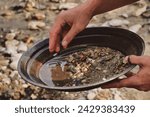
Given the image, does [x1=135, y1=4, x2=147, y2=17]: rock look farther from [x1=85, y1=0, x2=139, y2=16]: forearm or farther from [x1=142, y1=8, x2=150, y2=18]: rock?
[x1=85, y1=0, x2=139, y2=16]: forearm

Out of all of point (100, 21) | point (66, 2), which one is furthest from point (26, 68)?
point (66, 2)

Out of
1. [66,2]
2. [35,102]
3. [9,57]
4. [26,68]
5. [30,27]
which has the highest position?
[66,2]

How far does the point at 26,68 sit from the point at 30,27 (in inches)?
29.4

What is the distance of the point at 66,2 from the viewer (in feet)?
7.59

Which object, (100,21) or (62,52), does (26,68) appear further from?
(100,21)

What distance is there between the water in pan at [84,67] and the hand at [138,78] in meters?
0.05

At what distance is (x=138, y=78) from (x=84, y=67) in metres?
0.20

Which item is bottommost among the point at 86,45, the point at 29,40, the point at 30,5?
the point at 86,45

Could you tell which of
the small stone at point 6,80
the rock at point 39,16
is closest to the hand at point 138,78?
the small stone at point 6,80

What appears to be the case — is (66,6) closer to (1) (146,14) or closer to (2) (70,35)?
(1) (146,14)

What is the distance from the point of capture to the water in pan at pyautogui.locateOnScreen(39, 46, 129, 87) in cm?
139

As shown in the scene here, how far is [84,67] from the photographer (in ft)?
4.73

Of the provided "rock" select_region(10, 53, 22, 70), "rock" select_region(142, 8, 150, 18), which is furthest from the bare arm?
"rock" select_region(142, 8, 150, 18)

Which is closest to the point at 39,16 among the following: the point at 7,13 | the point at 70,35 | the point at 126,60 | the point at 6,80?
the point at 7,13
